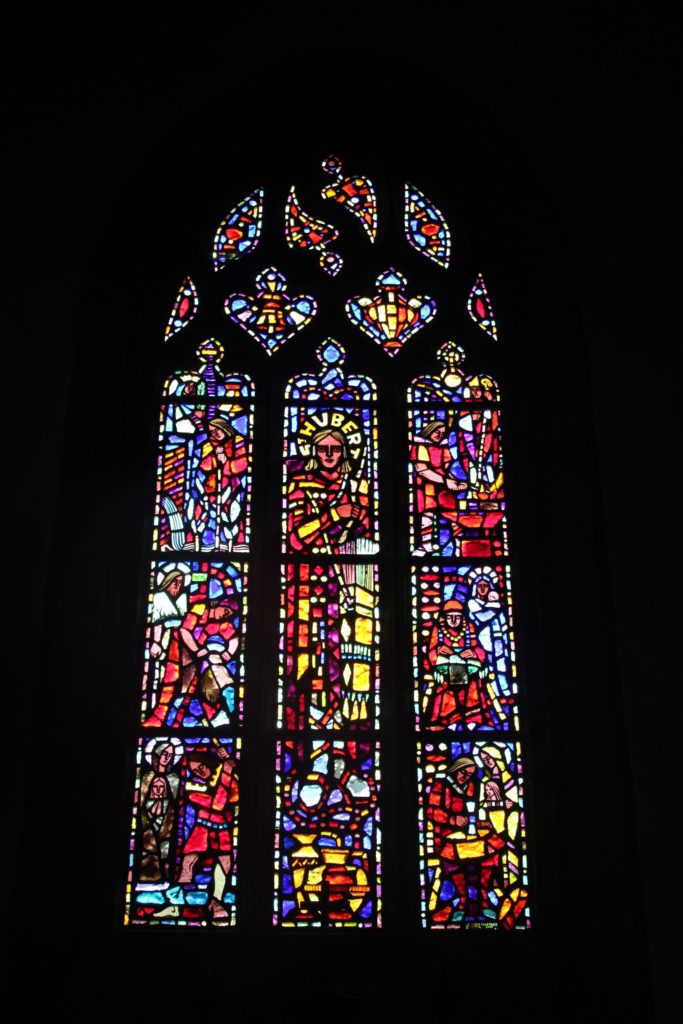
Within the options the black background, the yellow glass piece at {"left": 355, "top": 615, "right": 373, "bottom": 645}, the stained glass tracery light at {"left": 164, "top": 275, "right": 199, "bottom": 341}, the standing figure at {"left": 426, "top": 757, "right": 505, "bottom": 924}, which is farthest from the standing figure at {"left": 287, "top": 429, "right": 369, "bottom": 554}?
the standing figure at {"left": 426, "top": 757, "right": 505, "bottom": 924}

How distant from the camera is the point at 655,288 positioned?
15.2 ft

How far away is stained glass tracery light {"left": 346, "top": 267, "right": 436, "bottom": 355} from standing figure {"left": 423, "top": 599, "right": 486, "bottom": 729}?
1.30 m

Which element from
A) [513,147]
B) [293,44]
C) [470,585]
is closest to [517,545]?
[470,585]

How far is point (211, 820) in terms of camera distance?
4.30 m

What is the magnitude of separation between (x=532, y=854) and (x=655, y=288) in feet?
7.62

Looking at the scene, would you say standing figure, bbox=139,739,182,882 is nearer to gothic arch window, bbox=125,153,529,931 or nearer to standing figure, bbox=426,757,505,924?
gothic arch window, bbox=125,153,529,931

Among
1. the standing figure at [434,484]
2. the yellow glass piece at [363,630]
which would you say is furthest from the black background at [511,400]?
the yellow glass piece at [363,630]

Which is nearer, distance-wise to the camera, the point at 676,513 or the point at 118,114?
the point at 676,513

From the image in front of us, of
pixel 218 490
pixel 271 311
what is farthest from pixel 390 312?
pixel 218 490

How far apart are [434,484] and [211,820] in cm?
168

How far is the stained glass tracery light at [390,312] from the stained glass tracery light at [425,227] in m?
0.19

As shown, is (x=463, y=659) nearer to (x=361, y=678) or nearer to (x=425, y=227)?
(x=361, y=678)

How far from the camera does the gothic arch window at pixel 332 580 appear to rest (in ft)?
14.0

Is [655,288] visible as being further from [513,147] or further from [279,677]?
[279,677]
